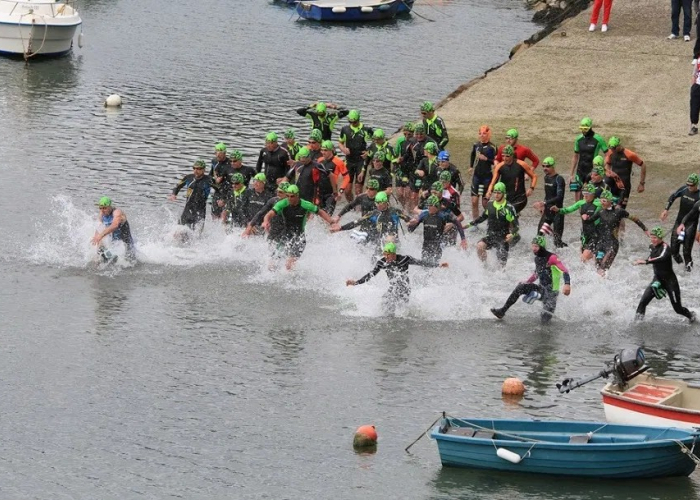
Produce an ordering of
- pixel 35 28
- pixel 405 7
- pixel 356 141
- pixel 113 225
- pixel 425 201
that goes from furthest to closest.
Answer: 1. pixel 405 7
2. pixel 35 28
3. pixel 356 141
4. pixel 425 201
5. pixel 113 225

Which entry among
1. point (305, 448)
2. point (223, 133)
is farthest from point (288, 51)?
point (305, 448)

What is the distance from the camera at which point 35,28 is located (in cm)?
4203

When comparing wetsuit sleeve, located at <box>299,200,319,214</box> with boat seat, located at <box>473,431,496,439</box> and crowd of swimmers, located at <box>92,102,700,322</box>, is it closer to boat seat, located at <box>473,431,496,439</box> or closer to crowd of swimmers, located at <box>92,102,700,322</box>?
crowd of swimmers, located at <box>92,102,700,322</box>

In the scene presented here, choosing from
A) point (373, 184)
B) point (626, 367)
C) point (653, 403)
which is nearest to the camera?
point (653, 403)

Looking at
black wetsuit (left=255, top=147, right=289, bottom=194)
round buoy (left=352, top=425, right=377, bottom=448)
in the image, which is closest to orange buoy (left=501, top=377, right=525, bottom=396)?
round buoy (left=352, top=425, right=377, bottom=448)

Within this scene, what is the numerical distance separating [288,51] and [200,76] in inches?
183

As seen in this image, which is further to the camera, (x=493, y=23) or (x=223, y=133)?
(x=493, y=23)

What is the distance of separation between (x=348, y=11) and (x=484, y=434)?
33.8 meters

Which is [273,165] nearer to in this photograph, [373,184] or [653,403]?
[373,184]

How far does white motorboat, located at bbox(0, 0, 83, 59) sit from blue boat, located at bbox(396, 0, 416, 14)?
12.2 meters

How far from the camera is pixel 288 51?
4388 centimetres

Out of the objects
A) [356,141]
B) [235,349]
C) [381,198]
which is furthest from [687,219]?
[235,349]

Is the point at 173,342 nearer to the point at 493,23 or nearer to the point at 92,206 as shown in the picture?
the point at 92,206

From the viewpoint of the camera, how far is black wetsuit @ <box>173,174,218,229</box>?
81.7 ft
